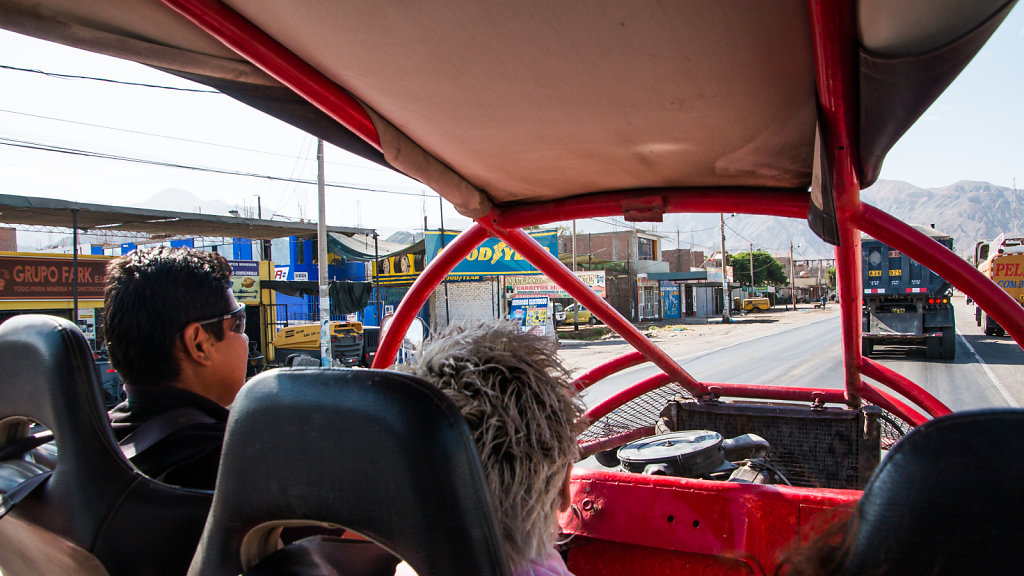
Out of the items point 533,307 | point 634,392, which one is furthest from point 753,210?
point 533,307

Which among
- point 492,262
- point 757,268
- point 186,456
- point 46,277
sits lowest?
point 186,456

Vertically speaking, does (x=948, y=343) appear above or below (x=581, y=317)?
below

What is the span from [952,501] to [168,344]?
158cm

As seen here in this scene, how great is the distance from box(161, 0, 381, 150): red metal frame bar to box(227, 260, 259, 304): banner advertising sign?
54.8 ft

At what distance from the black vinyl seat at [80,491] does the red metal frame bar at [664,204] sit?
1945mm

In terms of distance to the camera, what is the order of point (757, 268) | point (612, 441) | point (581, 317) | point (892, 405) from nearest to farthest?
point (892, 405)
point (612, 441)
point (581, 317)
point (757, 268)

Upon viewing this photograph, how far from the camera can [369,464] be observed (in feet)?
Answer: 2.27

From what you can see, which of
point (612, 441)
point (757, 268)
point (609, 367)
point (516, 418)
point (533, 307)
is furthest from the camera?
point (757, 268)

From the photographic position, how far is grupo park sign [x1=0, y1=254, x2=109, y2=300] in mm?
14211

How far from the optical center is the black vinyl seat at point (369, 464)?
0.67 meters

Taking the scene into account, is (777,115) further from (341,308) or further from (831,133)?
(341,308)

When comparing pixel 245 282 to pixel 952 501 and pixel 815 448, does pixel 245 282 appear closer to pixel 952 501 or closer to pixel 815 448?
pixel 815 448

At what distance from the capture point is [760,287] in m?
63.8

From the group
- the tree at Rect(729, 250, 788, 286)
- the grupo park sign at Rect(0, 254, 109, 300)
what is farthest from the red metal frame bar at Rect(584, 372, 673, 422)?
the tree at Rect(729, 250, 788, 286)
